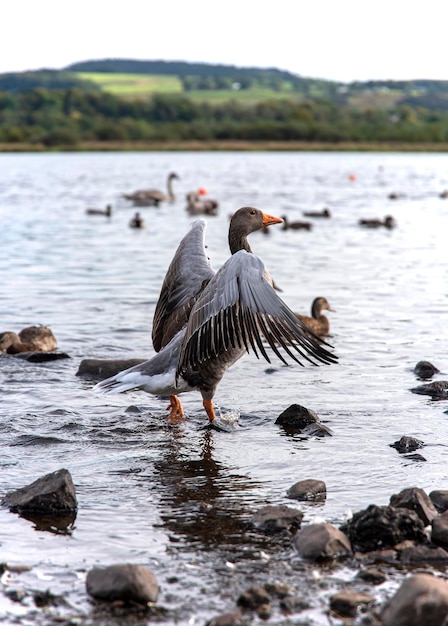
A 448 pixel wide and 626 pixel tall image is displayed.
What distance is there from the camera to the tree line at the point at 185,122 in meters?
101

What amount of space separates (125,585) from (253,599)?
717mm

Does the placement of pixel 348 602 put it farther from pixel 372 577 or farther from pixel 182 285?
pixel 182 285

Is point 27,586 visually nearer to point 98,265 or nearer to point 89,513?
point 89,513

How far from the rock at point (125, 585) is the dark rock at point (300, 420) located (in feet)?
12.1

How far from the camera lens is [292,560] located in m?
5.79

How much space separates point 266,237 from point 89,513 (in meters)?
22.2

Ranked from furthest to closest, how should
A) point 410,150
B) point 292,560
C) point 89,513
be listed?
point 410,150 → point 89,513 → point 292,560

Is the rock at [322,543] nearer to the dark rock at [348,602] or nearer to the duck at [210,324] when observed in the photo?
the dark rock at [348,602]

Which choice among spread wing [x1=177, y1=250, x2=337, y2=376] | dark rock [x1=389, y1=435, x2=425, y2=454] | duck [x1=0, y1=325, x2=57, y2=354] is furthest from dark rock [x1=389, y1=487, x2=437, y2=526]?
duck [x1=0, y1=325, x2=57, y2=354]

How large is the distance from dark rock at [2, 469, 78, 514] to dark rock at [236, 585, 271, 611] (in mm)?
1890

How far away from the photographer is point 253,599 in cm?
511

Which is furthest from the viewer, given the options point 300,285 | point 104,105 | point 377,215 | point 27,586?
point 104,105

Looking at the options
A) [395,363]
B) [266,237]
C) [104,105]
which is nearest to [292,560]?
[395,363]

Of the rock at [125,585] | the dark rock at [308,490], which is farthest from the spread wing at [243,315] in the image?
the rock at [125,585]
